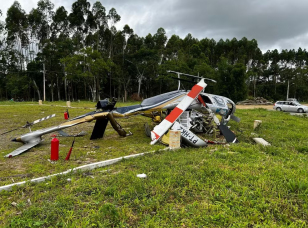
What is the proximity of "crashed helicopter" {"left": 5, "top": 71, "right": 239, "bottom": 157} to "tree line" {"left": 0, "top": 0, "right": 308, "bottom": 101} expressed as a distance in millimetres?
26778

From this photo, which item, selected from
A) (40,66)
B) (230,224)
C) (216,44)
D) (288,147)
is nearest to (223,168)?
(230,224)

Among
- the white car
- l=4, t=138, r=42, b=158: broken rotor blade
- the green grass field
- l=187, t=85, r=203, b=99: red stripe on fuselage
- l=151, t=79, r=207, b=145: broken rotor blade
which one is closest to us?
the green grass field

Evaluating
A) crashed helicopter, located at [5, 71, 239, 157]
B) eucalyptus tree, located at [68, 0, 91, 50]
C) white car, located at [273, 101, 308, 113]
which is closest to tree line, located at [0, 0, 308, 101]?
eucalyptus tree, located at [68, 0, 91, 50]

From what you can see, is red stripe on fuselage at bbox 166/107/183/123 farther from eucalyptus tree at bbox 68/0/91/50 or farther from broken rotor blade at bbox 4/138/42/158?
eucalyptus tree at bbox 68/0/91/50

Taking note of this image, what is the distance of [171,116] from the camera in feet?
21.2

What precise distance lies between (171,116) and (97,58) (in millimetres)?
30517

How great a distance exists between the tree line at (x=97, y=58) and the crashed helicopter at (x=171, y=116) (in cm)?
2678

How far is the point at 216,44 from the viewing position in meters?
54.7

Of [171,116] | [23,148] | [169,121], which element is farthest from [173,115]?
[23,148]

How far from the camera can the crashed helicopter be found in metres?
6.43

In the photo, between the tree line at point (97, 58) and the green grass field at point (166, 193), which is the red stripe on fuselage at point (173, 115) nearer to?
the green grass field at point (166, 193)

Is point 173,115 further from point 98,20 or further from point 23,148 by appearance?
point 98,20

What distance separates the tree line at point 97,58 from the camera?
35.4 m

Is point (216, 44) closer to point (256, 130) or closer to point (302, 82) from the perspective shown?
point (302, 82)
